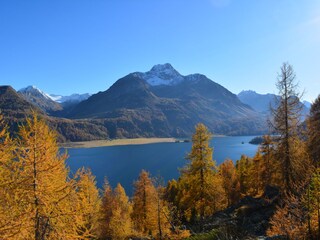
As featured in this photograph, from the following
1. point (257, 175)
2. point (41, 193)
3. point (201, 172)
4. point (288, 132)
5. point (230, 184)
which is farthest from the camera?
point (230, 184)

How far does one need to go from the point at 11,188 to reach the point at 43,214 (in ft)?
5.68

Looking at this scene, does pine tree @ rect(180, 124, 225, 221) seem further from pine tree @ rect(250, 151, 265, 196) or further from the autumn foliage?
pine tree @ rect(250, 151, 265, 196)

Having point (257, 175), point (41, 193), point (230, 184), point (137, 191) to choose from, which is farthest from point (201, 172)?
point (230, 184)

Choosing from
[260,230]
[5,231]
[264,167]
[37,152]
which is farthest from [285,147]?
[5,231]

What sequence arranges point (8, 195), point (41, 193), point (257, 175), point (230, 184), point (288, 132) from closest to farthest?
point (8, 195) < point (41, 193) < point (288, 132) < point (257, 175) < point (230, 184)

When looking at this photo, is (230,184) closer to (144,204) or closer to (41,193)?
(144,204)

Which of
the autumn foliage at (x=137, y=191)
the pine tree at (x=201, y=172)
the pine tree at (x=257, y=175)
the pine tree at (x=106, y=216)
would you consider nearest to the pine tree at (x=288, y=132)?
the autumn foliage at (x=137, y=191)

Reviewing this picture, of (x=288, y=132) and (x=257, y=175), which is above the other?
(x=288, y=132)

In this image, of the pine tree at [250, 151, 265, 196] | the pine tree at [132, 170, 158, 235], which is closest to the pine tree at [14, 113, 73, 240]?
the pine tree at [132, 170, 158, 235]

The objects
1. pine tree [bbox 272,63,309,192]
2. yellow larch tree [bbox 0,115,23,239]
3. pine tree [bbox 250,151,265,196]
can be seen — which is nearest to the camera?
yellow larch tree [bbox 0,115,23,239]

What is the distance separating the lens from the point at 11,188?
11367 millimetres

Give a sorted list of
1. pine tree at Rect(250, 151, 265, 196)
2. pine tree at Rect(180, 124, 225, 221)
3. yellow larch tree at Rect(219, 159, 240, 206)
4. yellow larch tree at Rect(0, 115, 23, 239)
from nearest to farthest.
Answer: yellow larch tree at Rect(0, 115, 23, 239) < pine tree at Rect(180, 124, 225, 221) < pine tree at Rect(250, 151, 265, 196) < yellow larch tree at Rect(219, 159, 240, 206)

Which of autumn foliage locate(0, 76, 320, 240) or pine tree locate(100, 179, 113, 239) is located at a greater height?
autumn foliage locate(0, 76, 320, 240)

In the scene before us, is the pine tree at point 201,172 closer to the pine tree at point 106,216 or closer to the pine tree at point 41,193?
the pine tree at point 106,216
